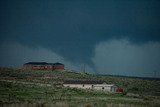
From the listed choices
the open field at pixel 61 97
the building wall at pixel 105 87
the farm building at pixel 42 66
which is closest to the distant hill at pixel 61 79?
the building wall at pixel 105 87

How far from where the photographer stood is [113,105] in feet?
126

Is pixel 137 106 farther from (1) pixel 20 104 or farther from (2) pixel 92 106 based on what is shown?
(1) pixel 20 104

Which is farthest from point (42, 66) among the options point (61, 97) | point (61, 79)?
point (61, 97)

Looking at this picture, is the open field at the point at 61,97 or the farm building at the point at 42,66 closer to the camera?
the open field at the point at 61,97

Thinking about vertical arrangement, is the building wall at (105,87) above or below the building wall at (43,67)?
below

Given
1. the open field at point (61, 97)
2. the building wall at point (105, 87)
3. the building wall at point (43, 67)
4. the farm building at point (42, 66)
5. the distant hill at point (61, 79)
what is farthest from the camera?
the farm building at point (42, 66)

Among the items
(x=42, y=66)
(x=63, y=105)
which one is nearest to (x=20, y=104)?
(x=63, y=105)

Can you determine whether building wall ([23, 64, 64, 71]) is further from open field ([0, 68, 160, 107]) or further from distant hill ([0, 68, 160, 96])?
open field ([0, 68, 160, 107])

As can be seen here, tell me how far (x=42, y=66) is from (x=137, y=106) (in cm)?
10135

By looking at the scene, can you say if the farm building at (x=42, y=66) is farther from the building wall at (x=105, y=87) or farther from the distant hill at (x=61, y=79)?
the building wall at (x=105, y=87)

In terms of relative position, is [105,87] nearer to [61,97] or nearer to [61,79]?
[61,79]

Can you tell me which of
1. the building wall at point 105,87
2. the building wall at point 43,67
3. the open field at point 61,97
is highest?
the building wall at point 43,67

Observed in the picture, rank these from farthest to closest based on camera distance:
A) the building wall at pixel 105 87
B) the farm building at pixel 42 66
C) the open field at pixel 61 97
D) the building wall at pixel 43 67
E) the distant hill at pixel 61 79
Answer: the farm building at pixel 42 66 → the building wall at pixel 43 67 → the distant hill at pixel 61 79 → the building wall at pixel 105 87 → the open field at pixel 61 97

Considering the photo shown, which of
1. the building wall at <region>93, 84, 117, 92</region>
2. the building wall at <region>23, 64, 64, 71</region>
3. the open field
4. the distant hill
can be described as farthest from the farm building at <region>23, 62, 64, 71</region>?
the open field
